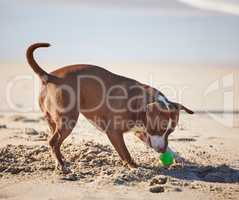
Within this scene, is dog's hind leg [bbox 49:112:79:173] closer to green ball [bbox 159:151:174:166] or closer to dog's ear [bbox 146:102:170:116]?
dog's ear [bbox 146:102:170:116]

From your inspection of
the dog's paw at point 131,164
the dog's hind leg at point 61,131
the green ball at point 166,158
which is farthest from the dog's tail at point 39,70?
the green ball at point 166,158

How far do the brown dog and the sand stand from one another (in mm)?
454

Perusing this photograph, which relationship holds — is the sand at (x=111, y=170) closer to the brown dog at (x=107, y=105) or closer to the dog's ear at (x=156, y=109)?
the brown dog at (x=107, y=105)

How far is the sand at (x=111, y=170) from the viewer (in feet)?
21.7

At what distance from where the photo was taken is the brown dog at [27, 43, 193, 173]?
791 centimetres

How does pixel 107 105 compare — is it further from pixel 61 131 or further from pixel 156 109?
pixel 61 131

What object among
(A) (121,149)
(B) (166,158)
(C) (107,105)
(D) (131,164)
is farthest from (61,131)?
(B) (166,158)

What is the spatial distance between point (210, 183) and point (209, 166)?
1118mm

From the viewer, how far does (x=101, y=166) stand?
808 centimetres

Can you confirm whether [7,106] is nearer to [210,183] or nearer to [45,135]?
[45,135]

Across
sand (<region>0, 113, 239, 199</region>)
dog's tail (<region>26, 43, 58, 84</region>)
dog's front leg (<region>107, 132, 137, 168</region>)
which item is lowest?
sand (<region>0, 113, 239, 199</region>)

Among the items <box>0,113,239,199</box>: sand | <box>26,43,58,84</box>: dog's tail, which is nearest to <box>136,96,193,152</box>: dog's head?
<box>0,113,239,199</box>: sand

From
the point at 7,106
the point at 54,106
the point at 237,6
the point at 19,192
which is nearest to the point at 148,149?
the point at 54,106

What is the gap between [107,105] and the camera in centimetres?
828
